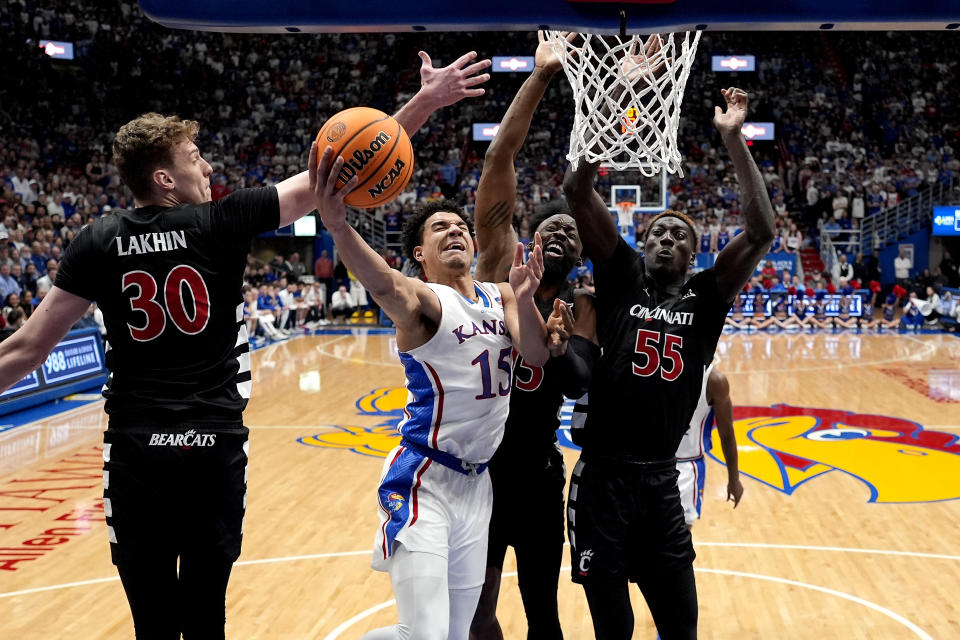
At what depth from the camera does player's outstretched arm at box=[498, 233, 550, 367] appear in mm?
3320

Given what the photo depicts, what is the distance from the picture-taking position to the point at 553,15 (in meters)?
3.51

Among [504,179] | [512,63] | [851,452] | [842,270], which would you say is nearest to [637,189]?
[842,270]

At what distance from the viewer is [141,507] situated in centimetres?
273

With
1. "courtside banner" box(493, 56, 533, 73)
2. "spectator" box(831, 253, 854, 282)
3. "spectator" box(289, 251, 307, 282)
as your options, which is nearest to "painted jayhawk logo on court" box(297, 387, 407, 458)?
"spectator" box(289, 251, 307, 282)

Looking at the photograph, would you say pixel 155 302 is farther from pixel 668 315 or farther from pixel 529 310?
pixel 668 315

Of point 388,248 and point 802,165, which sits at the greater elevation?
point 802,165

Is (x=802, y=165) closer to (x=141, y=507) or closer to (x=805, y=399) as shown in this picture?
(x=805, y=399)

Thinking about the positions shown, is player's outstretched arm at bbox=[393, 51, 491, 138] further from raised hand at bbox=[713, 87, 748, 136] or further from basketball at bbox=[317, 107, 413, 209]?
raised hand at bbox=[713, 87, 748, 136]

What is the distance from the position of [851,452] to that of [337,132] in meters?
7.48

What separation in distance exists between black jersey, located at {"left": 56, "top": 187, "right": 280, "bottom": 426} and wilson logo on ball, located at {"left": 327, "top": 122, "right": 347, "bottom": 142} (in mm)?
357

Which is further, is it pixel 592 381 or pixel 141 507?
pixel 592 381

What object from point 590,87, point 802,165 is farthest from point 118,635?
point 802,165

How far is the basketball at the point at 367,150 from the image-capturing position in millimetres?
3000

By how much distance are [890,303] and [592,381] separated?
69.2 ft
